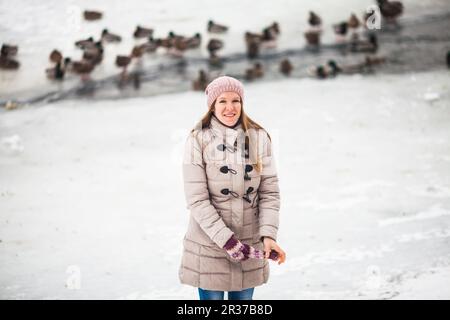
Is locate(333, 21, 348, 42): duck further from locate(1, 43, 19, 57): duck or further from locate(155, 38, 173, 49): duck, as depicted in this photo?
locate(1, 43, 19, 57): duck

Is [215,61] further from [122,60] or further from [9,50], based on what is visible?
[9,50]

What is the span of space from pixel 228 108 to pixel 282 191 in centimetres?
449

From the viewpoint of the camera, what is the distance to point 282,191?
7203mm

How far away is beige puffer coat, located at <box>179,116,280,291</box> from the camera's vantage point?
2746mm

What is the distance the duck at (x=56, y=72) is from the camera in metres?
10.8

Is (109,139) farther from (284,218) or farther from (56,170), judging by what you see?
(284,218)

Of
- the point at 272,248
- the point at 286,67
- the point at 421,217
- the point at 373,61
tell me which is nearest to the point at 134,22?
the point at 286,67

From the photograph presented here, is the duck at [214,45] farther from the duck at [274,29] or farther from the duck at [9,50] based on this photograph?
the duck at [9,50]

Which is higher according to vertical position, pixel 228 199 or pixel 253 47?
pixel 253 47

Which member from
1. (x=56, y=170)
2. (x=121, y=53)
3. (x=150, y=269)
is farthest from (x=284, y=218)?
(x=121, y=53)

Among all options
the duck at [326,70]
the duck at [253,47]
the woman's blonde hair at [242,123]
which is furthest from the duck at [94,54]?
the woman's blonde hair at [242,123]

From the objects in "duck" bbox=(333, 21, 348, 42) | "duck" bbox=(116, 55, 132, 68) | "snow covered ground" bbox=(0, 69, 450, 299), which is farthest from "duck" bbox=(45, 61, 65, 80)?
"duck" bbox=(333, 21, 348, 42)
